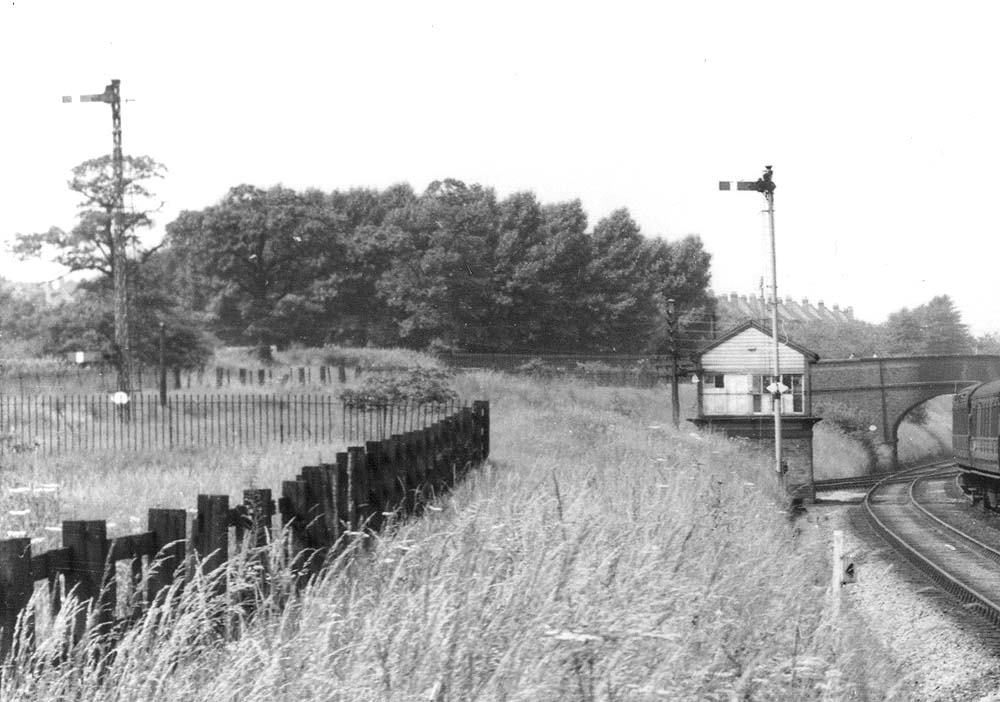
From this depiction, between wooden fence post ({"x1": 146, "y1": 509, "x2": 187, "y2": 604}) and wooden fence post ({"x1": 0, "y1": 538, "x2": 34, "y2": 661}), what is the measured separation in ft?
3.04

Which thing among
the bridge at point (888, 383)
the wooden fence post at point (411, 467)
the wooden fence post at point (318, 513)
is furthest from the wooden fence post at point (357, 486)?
the bridge at point (888, 383)

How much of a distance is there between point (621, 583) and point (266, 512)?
190 centimetres

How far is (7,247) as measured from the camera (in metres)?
39.2

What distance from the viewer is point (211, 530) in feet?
19.4

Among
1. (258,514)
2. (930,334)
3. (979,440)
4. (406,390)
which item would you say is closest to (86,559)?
(258,514)

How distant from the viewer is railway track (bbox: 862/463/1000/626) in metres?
16.5

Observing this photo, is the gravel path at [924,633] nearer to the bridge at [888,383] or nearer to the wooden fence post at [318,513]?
the wooden fence post at [318,513]

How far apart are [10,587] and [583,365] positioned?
47.7m

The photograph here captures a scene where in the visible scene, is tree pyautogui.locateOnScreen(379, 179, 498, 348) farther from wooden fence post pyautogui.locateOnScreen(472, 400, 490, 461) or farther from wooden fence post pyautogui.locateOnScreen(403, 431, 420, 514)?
wooden fence post pyautogui.locateOnScreen(403, 431, 420, 514)

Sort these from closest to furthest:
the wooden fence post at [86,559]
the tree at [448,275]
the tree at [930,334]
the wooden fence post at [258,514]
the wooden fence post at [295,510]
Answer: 1. the wooden fence post at [86,559]
2. the wooden fence post at [258,514]
3. the wooden fence post at [295,510]
4. the tree at [448,275]
5. the tree at [930,334]

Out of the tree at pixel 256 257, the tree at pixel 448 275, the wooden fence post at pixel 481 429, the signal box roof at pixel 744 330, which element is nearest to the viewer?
the wooden fence post at pixel 481 429

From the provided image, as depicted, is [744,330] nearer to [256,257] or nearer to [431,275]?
[431,275]

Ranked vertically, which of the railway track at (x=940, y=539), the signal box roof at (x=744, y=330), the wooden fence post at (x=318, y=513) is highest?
the signal box roof at (x=744, y=330)

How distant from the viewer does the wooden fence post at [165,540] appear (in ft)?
17.8
